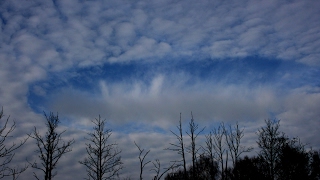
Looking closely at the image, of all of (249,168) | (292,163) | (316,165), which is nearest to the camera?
(292,163)

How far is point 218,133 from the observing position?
26.7 metres

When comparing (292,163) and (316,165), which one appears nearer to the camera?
(292,163)

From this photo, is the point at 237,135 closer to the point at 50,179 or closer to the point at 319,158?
the point at 50,179

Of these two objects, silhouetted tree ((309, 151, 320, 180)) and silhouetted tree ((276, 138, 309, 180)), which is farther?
silhouetted tree ((309, 151, 320, 180))

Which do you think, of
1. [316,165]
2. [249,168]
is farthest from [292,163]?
[249,168]

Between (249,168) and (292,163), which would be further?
(249,168)

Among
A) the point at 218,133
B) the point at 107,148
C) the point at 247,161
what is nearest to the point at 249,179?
the point at 247,161

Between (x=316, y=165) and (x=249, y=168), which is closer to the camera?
(x=316, y=165)

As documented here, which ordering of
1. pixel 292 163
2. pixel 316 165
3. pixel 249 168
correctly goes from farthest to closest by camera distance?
pixel 249 168
pixel 316 165
pixel 292 163

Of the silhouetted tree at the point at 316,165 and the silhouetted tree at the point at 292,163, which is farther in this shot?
the silhouetted tree at the point at 316,165

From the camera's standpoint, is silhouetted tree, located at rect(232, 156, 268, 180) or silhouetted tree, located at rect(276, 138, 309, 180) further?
silhouetted tree, located at rect(232, 156, 268, 180)

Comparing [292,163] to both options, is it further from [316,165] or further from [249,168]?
[249,168]

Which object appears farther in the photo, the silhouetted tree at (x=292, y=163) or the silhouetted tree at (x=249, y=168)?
the silhouetted tree at (x=249, y=168)

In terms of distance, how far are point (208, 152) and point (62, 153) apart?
48.4 feet
